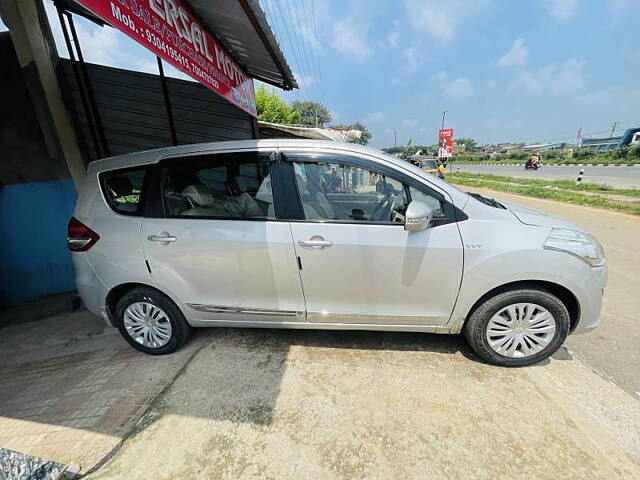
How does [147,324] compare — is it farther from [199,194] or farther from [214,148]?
[214,148]

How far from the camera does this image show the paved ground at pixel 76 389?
1.80 m

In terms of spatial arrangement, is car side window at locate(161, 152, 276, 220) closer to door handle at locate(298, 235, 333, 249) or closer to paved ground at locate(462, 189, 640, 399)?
door handle at locate(298, 235, 333, 249)

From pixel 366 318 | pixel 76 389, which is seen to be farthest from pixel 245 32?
pixel 76 389

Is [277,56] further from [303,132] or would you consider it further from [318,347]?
[318,347]

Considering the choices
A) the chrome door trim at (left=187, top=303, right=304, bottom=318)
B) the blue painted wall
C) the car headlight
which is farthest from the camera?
the blue painted wall

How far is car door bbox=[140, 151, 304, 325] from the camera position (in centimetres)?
221

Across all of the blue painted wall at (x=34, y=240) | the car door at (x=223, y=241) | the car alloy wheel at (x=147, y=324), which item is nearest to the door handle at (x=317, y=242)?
the car door at (x=223, y=241)

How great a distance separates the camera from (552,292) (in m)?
2.17

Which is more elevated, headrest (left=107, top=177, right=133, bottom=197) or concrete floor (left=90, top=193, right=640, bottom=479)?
headrest (left=107, top=177, right=133, bottom=197)

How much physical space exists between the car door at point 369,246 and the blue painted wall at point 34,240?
13.3ft

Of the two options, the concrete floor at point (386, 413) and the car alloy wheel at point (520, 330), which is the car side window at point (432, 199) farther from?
the concrete floor at point (386, 413)

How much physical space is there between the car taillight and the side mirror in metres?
2.50

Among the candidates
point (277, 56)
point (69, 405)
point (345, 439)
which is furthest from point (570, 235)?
point (277, 56)

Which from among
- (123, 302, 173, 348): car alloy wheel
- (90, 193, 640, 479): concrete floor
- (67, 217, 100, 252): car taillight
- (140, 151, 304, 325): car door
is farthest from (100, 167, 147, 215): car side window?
(90, 193, 640, 479): concrete floor
